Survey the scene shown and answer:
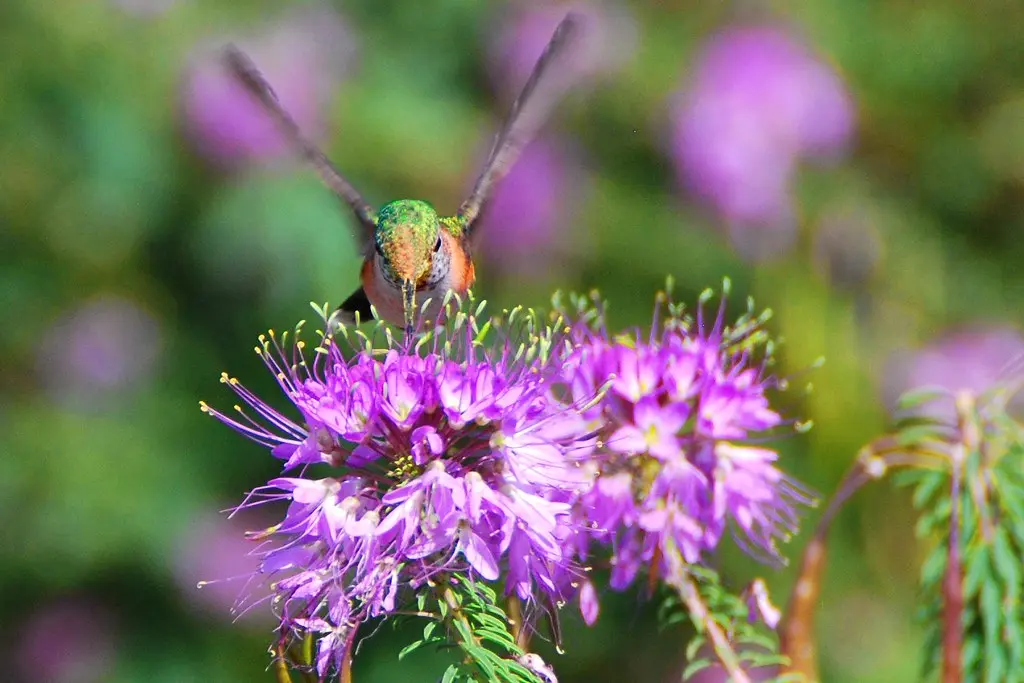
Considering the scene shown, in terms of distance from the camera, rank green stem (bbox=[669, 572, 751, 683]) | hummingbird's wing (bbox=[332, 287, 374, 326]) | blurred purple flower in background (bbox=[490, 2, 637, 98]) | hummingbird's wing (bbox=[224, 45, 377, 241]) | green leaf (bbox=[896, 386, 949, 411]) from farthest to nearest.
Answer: blurred purple flower in background (bbox=[490, 2, 637, 98]) → hummingbird's wing (bbox=[332, 287, 374, 326]) → hummingbird's wing (bbox=[224, 45, 377, 241]) → green leaf (bbox=[896, 386, 949, 411]) → green stem (bbox=[669, 572, 751, 683])

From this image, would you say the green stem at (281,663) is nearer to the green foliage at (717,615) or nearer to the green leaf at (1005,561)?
the green foliage at (717,615)

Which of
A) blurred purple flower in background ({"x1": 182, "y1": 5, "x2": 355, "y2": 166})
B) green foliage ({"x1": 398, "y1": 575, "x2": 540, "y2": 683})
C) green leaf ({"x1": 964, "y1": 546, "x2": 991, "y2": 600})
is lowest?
green foliage ({"x1": 398, "y1": 575, "x2": 540, "y2": 683})

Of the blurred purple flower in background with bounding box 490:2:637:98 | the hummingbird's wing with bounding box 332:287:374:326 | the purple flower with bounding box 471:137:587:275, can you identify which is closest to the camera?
the hummingbird's wing with bounding box 332:287:374:326

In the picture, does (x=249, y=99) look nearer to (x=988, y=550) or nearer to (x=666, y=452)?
(x=666, y=452)

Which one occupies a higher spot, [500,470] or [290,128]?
[290,128]

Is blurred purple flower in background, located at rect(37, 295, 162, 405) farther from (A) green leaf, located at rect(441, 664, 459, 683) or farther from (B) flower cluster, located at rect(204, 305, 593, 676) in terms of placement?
(A) green leaf, located at rect(441, 664, 459, 683)

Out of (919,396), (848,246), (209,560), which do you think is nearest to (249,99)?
(209,560)

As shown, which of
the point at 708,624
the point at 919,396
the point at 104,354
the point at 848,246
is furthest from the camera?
the point at 104,354

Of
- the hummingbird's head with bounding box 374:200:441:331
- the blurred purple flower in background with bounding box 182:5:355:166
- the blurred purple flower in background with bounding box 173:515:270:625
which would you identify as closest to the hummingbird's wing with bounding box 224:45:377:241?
the hummingbird's head with bounding box 374:200:441:331
